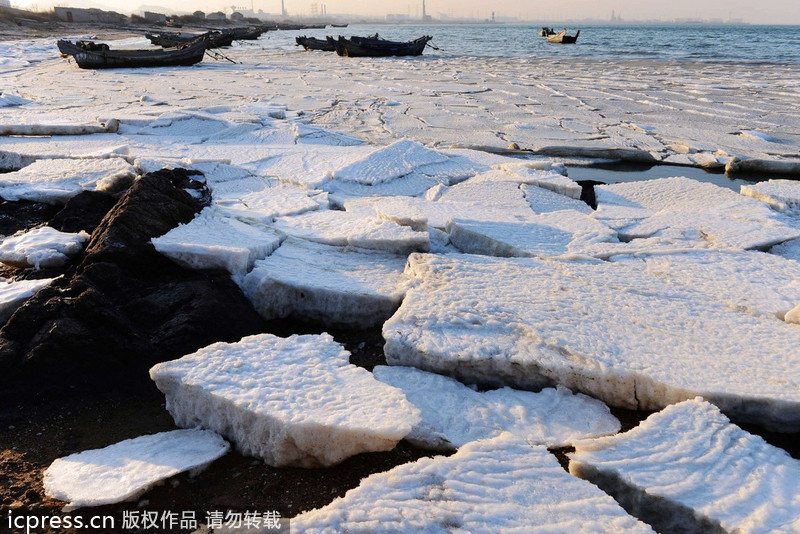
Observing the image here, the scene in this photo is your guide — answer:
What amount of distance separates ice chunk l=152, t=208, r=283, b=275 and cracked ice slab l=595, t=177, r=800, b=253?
2089 millimetres

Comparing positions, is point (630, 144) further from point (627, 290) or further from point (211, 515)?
point (211, 515)

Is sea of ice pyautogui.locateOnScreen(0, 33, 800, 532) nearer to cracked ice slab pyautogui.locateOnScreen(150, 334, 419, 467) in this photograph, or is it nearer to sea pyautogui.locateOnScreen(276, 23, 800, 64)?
cracked ice slab pyautogui.locateOnScreen(150, 334, 419, 467)

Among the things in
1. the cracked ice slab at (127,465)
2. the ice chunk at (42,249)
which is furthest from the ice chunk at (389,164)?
the cracked ice slab at (127,465)

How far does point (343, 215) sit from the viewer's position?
378cm

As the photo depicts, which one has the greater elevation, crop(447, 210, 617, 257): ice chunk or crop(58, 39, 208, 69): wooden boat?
crop(58, 39, 208, 69): wooden boat

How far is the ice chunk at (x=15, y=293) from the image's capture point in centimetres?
257

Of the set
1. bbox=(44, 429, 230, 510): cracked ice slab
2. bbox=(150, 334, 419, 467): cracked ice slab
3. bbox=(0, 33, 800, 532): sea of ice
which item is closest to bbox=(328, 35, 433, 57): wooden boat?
bbox=(0, 33, 800, 532): sea of ice

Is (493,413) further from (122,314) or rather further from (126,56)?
(126,56)

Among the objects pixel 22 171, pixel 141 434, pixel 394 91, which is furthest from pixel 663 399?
pixel 394 91

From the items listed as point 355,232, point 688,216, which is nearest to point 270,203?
point 355,232

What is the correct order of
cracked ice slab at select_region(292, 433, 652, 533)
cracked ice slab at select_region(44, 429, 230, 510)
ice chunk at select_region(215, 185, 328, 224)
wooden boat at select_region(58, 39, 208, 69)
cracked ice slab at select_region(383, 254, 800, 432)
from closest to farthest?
cracked ice slab at select_region(292, 433, 652, 533) < cracked ice slab at select_region(44, 429, 230, 510) < cracked ice slab at select_region(383, 254, 800, 432) < ice chunk at select_region(215, 185, 328, 224) < wooden boat at select_region(58, 39, 208, 69)

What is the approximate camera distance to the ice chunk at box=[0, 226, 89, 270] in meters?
3.07

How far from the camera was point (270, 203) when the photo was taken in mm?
4016

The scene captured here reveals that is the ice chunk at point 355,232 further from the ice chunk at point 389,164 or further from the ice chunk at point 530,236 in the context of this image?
the ice chunk at point 389,164
